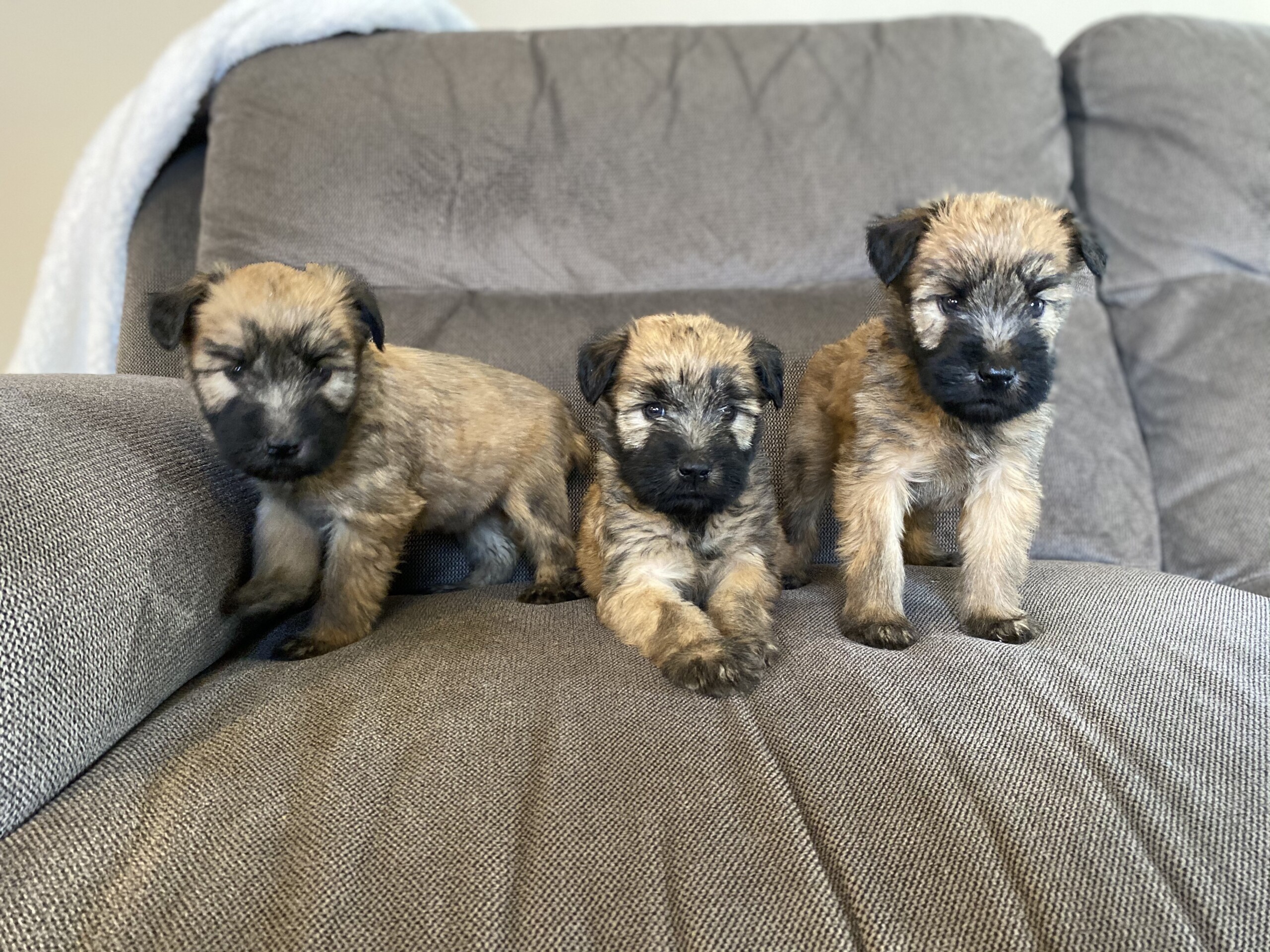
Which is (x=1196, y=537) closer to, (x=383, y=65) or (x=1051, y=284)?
(x=1051, y=284)

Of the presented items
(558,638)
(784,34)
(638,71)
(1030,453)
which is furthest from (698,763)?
Answer: (784,34)

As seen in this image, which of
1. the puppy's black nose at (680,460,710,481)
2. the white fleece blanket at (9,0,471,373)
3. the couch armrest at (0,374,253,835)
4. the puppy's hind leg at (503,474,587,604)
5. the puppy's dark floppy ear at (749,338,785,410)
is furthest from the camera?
the white fleece blanket at (9,0,471,373)

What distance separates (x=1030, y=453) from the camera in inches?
88.0

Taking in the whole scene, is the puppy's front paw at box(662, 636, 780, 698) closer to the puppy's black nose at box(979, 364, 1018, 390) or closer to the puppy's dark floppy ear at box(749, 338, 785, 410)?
the puppy's dark floppy ear at box(749, 338, 785, 410)

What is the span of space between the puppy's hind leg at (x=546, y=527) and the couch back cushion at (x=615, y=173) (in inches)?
16.1

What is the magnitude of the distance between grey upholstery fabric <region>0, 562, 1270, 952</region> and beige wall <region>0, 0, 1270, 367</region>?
385 cm

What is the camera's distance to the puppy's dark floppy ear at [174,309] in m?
2.00

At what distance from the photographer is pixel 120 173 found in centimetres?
311

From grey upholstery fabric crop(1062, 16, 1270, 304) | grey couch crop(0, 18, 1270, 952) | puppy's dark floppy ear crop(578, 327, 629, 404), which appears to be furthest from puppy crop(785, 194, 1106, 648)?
grey upholstery fabric crop(1062, 16, 1270, 304)

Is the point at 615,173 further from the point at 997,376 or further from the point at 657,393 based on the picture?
the point at 997,376

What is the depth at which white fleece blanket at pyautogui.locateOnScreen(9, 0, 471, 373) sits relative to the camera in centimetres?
312

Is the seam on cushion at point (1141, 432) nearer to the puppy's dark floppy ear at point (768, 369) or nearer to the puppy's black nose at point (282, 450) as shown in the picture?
the puppy's dark floppy ear at point (768, 369)

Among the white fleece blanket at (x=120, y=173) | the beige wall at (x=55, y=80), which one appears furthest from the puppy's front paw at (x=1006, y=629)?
the beige wall at (x=55, y=80)

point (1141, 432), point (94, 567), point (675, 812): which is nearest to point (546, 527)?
point (94, 567)
